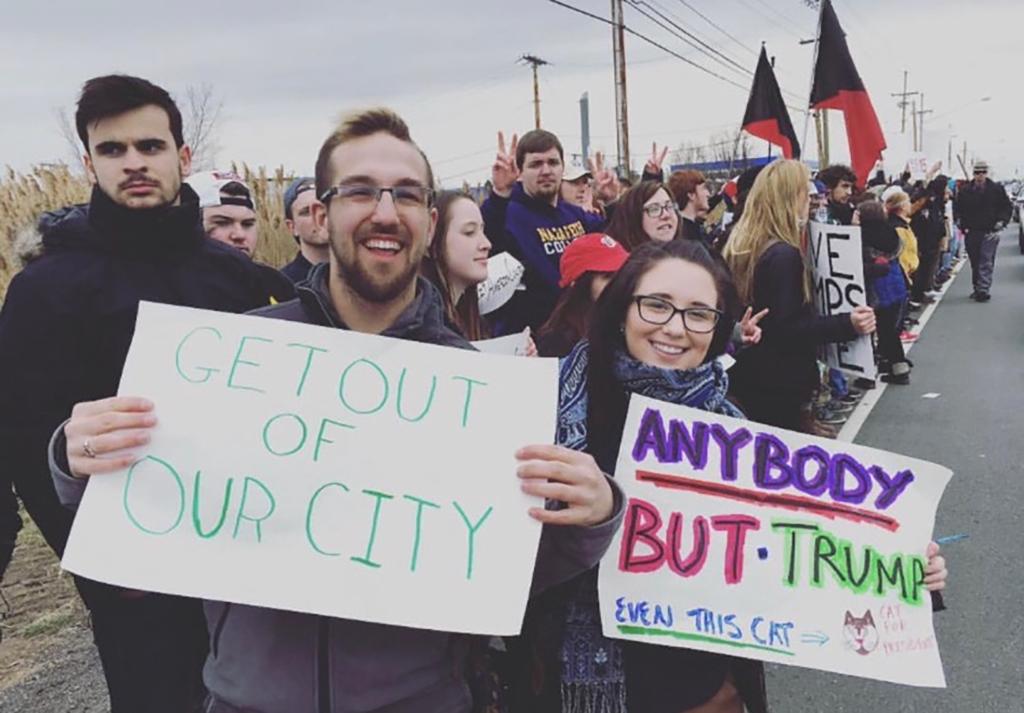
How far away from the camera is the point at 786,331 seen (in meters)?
3.93

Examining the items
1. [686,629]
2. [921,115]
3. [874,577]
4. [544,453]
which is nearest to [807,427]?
[874,577]

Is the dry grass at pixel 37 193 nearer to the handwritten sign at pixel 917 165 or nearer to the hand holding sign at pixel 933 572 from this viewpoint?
the hand holding sign at pixel 933 572

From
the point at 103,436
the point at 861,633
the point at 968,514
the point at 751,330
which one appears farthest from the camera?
the point at 968,514

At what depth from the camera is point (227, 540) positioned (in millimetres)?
1415

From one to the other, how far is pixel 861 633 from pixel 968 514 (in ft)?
10.6

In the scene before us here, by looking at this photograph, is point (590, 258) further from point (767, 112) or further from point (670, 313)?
point (767, 112)

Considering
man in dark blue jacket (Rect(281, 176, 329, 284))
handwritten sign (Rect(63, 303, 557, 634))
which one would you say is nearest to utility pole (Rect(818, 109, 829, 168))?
man in dark blue jacket (Rect(281, 176, 329, 284))

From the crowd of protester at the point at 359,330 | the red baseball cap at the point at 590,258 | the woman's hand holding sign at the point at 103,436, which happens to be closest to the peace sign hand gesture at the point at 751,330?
the crowd of protester at the point at 359,330

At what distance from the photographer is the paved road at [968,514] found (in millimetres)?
3059

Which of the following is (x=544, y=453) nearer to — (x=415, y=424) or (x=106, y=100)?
(x=415, y=424)

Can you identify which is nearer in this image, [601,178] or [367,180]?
[367,180]

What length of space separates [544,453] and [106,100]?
148cm

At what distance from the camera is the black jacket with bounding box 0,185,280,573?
192 centimetres

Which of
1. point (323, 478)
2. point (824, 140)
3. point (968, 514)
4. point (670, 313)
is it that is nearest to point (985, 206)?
point (968, 514)
